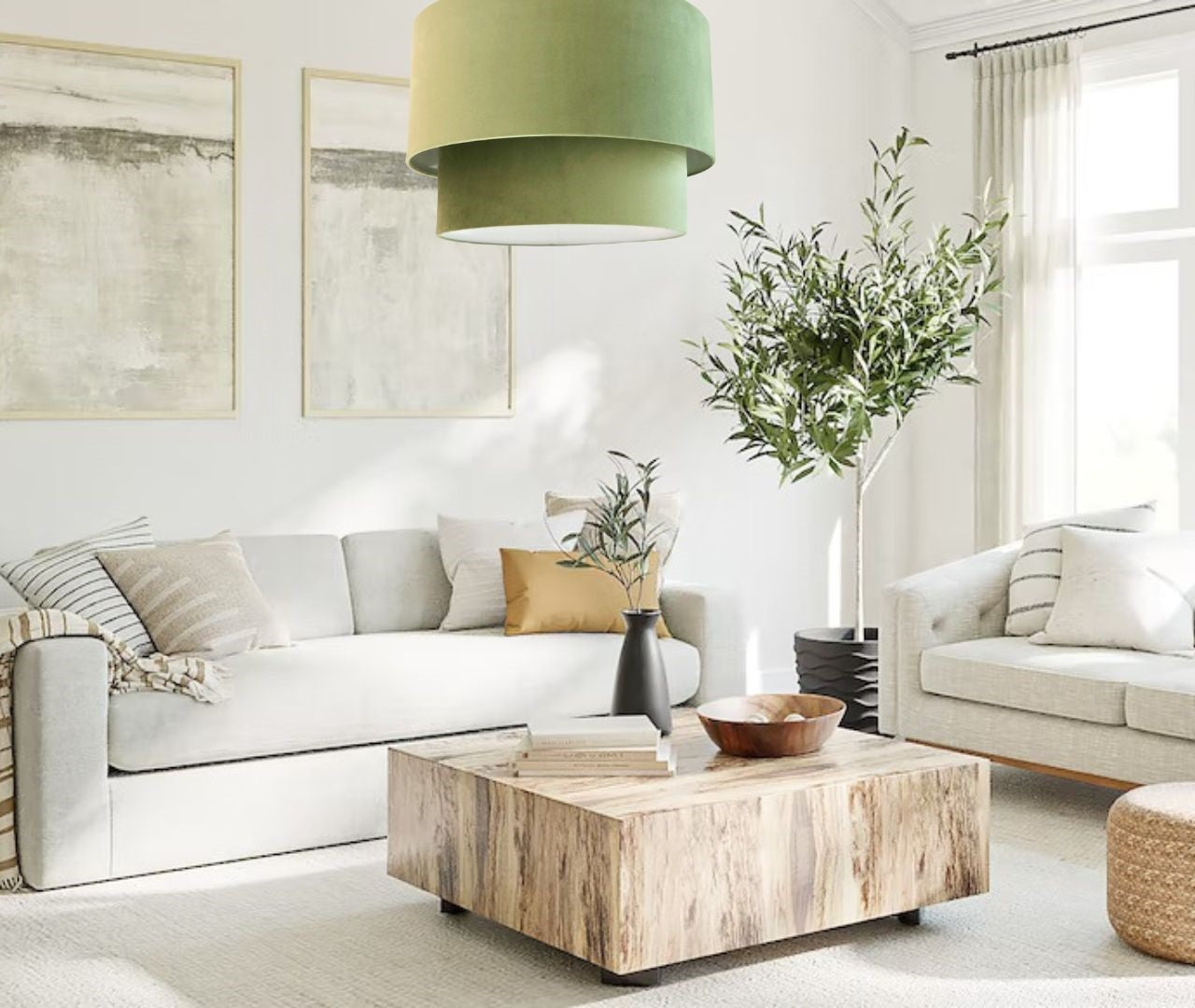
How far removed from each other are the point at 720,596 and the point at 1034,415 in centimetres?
183

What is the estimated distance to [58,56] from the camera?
5000mm

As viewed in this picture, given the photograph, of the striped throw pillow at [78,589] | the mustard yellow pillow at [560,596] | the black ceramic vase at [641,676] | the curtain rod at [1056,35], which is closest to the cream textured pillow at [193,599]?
the striped throw pillow at [78,589]

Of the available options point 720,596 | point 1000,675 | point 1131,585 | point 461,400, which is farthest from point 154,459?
point 1131,585

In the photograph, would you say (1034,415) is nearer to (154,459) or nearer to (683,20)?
(154,459)

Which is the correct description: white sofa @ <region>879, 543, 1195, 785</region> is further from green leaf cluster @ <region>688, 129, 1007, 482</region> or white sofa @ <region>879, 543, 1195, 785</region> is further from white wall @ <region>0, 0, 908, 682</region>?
white wall @ <region>0, 0, 908, 682</region>

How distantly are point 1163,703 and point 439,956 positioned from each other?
2.06 metres

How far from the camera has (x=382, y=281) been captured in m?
5.67

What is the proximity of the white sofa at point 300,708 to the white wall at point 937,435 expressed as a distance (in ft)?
6.36

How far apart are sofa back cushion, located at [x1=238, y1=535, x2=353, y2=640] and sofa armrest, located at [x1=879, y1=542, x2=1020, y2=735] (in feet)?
5.52

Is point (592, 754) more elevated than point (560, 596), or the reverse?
point (560, 596)

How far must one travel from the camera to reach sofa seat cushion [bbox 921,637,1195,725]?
4.57m

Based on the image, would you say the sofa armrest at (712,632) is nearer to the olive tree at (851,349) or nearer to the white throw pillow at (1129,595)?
the olive tree at (851,349)

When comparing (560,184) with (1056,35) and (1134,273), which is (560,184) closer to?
(1134,273)

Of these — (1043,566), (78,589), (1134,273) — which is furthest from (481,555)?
(1134,273)
